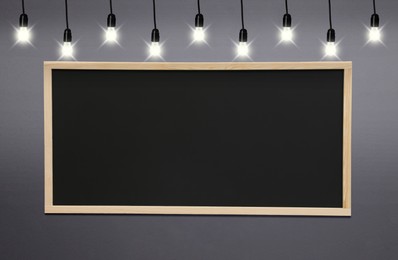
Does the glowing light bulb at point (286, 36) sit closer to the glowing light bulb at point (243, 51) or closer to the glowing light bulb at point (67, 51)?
the glowing light bulb at point (243, 51)

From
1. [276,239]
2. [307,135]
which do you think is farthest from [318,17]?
[276,239]

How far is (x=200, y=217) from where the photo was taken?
2812mm

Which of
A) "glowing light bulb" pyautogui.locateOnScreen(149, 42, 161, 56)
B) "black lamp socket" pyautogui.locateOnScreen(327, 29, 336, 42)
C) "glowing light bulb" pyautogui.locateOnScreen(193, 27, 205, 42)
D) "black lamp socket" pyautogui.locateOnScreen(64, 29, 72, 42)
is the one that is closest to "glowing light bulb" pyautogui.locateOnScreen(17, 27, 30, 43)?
"black lamp socket" pyautogui.locateOnScreen(64, 29, 72, 42)

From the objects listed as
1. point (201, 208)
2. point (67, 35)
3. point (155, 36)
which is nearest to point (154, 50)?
point (155, 36)

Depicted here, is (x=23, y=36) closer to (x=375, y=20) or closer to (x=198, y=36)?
(x=198, y=36)

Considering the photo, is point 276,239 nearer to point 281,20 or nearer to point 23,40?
point 281,20

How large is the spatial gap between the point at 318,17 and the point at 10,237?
2419 millimetres

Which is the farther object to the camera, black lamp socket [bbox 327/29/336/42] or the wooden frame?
the wooden frame

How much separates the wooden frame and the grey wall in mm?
50

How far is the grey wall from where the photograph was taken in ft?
9.16

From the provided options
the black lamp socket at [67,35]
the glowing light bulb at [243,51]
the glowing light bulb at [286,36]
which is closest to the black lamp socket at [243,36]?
the glowing light bulb at [243,51]

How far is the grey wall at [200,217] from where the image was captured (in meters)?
2.79

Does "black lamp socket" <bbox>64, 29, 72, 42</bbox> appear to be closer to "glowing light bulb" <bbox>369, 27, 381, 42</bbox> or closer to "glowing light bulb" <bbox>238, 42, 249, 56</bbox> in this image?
"glowing light bulb" <bbox>238, 42, 249, 56</bbox>

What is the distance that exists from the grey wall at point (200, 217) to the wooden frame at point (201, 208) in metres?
0.05
